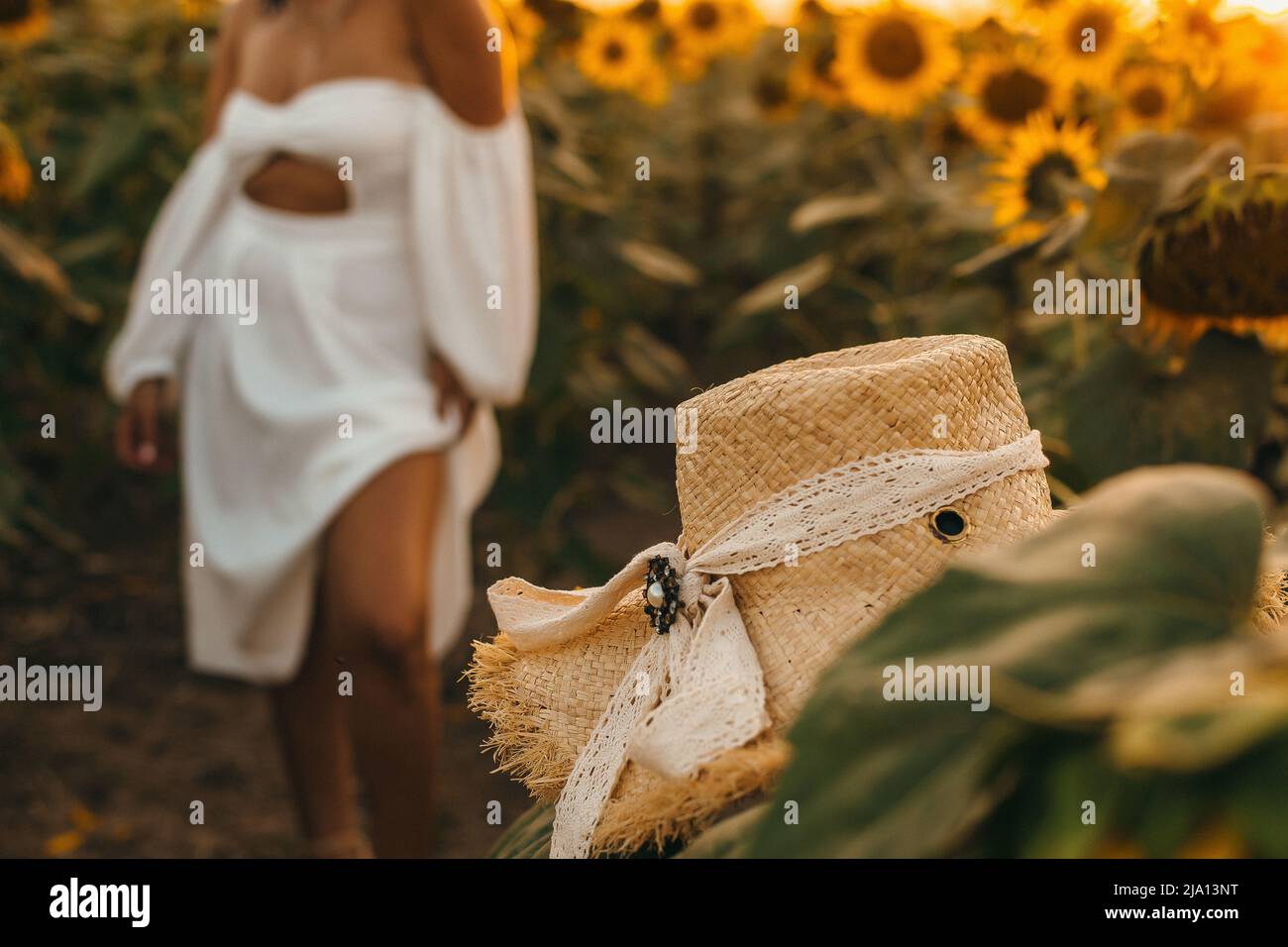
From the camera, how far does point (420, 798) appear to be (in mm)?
1894

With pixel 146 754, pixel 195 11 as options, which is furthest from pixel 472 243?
pixel 195 11

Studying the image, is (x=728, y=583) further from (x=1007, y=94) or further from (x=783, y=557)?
(x=1007, y=94)

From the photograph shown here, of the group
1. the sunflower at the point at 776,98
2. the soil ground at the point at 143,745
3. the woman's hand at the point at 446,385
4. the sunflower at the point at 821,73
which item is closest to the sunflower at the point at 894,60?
the sunflower at the point at 821,73

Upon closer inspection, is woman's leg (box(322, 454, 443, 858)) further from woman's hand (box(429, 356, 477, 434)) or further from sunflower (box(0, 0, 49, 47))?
sunflower (box(0, 0, 49, 47))

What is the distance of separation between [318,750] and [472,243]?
86 cm

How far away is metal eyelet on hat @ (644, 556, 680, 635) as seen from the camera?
0.58 metres

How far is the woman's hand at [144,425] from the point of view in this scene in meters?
2.17

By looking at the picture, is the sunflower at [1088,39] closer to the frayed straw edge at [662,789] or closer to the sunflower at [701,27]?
the frayed straw edge at [662,789]

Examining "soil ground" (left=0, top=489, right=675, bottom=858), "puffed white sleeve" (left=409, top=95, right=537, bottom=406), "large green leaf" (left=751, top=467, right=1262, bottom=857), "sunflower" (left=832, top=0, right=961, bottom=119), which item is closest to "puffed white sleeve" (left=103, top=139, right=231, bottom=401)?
"puffed white sleeve" (left=409, top=95, right=537, bottom=406)

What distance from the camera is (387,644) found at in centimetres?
184

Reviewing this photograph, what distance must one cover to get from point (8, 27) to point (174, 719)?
5.45ft
